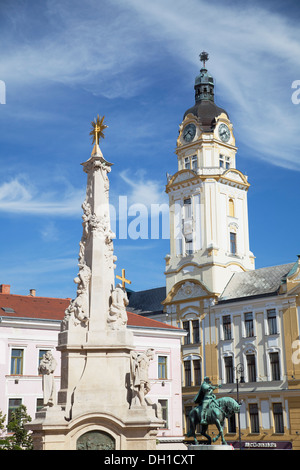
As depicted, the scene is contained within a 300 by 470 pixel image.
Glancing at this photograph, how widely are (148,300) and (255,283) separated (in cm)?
1438

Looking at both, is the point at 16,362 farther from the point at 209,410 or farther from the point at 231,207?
the point at 231,207

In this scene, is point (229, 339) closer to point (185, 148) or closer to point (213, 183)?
point (213, 183)

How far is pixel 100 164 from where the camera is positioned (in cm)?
1977

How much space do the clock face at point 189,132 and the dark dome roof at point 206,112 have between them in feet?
3.36

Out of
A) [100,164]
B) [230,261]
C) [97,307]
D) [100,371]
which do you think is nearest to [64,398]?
[100,371]

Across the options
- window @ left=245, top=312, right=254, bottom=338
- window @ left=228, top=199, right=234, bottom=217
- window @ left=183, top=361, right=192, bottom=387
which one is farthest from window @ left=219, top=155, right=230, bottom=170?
window @ left=183, top=361, right=192, bottom=387

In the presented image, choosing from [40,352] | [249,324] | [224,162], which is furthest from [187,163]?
[40,352]

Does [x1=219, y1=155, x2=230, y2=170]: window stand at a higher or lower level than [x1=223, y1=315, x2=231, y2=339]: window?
higher

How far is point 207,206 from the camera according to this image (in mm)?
56500

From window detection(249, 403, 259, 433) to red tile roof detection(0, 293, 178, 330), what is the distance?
10.7 meters

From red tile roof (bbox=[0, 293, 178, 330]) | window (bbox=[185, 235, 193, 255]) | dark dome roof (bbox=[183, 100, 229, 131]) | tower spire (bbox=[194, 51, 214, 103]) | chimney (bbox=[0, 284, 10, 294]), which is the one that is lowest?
red tile roof (bbox=[0, 293, 178, 330])

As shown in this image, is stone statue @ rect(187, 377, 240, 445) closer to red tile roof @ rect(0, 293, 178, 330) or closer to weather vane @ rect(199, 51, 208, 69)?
red tile roof @ rect(0, 293, 178, 330)

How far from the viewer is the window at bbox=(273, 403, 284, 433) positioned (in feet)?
151
